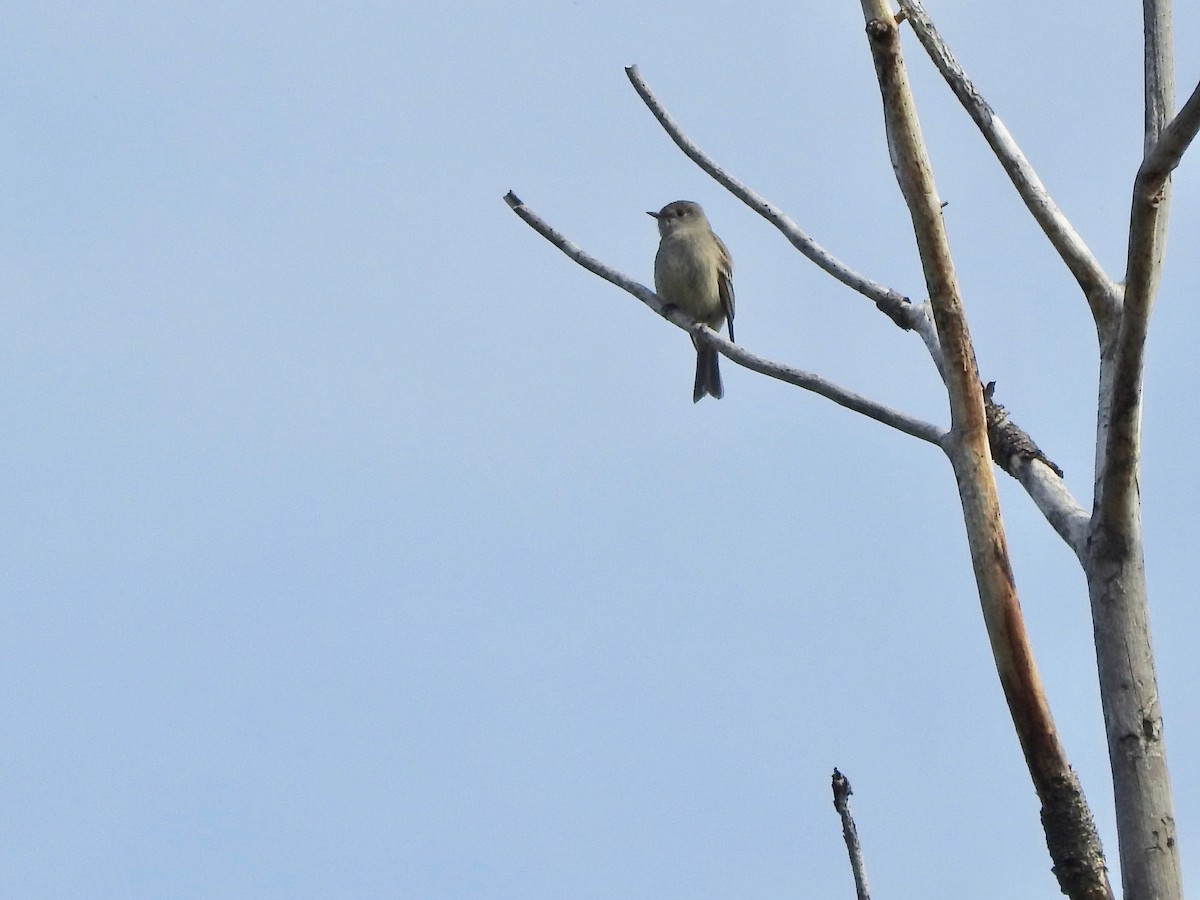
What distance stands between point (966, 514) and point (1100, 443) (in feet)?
1.38

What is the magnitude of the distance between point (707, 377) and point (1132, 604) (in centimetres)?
895

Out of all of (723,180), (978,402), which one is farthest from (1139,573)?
(723,180)

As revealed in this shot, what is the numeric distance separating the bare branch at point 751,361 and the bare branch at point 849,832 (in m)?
1.38

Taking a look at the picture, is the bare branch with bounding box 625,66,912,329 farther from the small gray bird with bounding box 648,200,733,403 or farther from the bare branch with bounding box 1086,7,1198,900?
the small gray bird with bounding box 648,200,733,403

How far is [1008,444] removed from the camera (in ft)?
16.0

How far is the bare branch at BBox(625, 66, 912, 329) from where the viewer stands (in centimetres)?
514

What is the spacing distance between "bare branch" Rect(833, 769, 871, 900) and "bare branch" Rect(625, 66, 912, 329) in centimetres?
198

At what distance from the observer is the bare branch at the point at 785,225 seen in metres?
5.14

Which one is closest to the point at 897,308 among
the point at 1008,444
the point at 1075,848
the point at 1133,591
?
the point at 1008,444

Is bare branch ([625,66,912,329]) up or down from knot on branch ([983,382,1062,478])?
up

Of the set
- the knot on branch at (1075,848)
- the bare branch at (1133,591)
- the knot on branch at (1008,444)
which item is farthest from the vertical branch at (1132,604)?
the knot on branch at (1008,444)

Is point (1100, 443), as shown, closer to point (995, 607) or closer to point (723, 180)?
point (995, 607)

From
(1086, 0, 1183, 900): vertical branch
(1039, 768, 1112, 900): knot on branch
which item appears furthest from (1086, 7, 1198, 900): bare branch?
(1039, 768, 1112, 900): knot on branch

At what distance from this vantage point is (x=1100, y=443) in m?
4.04
